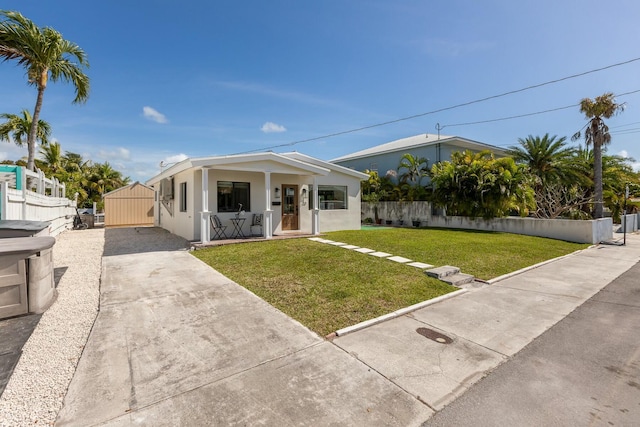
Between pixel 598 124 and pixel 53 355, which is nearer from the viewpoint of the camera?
pixel 53 355

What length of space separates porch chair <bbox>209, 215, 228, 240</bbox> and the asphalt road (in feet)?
30.3

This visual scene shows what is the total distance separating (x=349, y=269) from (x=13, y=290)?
5461mm

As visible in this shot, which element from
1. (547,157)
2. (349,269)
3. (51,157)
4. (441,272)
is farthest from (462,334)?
(51,157)

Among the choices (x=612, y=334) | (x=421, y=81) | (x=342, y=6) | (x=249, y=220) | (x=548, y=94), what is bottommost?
(x=612, y=334)

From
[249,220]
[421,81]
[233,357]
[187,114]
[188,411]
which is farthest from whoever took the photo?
[187,114]

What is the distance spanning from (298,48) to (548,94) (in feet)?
38.7

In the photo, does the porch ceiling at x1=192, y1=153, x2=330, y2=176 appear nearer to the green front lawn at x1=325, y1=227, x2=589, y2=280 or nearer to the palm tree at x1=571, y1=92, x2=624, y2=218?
the green front lawn at x1=325, y1=227, x2=589, y2=280

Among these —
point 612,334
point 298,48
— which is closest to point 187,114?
point 298,48

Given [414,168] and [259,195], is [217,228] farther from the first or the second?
[414,168]

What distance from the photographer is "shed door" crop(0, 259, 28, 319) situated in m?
3.50

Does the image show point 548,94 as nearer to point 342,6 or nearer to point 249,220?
point 342,6

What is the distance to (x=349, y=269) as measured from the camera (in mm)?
6457

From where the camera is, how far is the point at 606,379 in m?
2.59

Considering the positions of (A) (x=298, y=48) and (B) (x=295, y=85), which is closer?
(A) (x=298, y=48)
